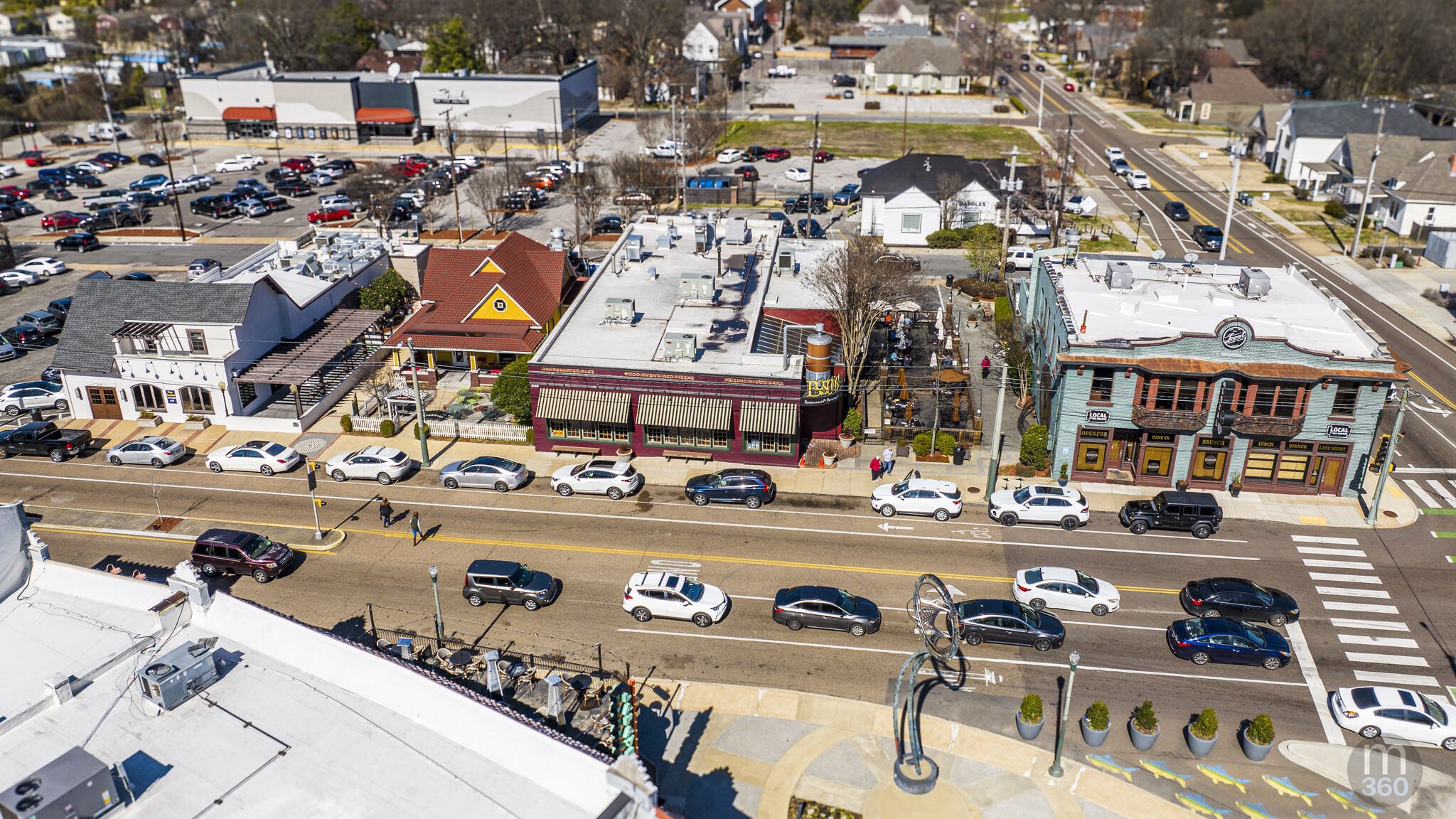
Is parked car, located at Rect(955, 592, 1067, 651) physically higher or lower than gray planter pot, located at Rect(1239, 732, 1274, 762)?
higher

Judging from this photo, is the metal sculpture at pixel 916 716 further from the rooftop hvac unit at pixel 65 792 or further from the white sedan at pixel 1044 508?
the rooftop hvac unit at pixel 65 792

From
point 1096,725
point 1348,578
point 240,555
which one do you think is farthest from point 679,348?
point 1348,578

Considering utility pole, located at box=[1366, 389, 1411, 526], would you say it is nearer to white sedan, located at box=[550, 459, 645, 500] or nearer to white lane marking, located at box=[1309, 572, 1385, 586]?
white lane marking, located at box=[1309, 572, 1385, 586]

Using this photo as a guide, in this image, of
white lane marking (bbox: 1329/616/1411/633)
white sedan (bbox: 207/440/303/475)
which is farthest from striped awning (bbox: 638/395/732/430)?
white lane marking (bbox: 1329/616/1411/633)

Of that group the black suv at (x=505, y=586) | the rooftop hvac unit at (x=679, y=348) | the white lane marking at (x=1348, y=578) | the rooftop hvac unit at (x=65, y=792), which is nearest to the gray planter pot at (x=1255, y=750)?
the white lane marking at (x=1348, y=578)

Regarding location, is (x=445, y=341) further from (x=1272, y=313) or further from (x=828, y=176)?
(x=828, y=176)

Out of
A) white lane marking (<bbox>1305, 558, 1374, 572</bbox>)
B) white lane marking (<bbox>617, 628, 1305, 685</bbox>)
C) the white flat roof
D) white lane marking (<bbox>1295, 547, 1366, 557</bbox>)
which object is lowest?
white lane marking (<bbox>617, 628, 1305, 685</bbox>)

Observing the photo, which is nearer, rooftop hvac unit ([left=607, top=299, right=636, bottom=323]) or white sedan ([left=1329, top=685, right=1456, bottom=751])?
white sedan ([left=1329, top=685, right=1456, bottom=751])

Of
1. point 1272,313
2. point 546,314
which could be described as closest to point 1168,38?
point 1272,313
